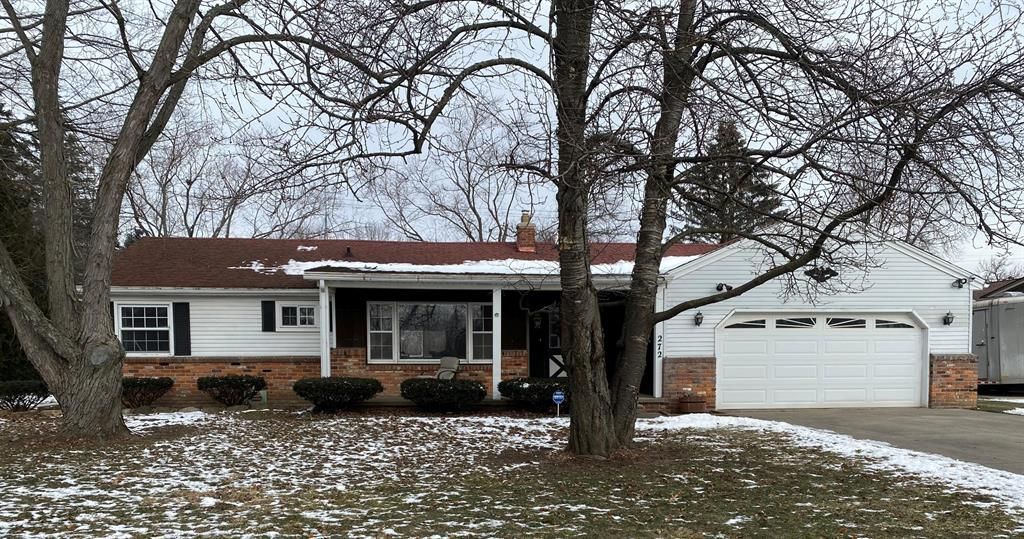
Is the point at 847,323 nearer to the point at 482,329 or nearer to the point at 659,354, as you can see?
the point at 659,354

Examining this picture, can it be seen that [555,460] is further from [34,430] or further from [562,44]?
[34,430]

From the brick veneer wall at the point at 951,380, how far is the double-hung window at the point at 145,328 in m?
16.5

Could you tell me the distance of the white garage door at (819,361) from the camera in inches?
535

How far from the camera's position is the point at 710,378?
13.4 metres

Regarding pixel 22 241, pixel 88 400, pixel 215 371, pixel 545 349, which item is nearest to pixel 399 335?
pixel 545 349

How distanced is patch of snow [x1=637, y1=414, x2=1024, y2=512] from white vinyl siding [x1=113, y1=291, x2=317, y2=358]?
802 cm

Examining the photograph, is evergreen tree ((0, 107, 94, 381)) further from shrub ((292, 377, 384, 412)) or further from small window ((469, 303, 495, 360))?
small window ((469, 303, 495, 360))

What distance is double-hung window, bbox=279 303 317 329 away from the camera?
1445 cm

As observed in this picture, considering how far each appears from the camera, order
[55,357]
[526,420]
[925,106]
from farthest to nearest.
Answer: [526,420] < [55,357] < [925,106]

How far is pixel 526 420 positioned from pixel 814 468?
526 cm

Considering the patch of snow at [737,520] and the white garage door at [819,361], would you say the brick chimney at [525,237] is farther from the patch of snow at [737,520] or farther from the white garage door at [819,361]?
the patch of snow at [737,520]

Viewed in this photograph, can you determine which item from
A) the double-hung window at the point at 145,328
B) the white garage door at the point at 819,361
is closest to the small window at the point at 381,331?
the double-hung window at the point at 145,328

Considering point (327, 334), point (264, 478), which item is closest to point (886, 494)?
point (264, 478)

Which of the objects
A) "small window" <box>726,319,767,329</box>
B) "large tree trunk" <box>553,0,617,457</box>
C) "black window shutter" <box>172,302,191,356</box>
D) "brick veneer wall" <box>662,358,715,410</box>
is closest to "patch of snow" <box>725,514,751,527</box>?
"large tree trunk" <box>553,0,617,457</box>
